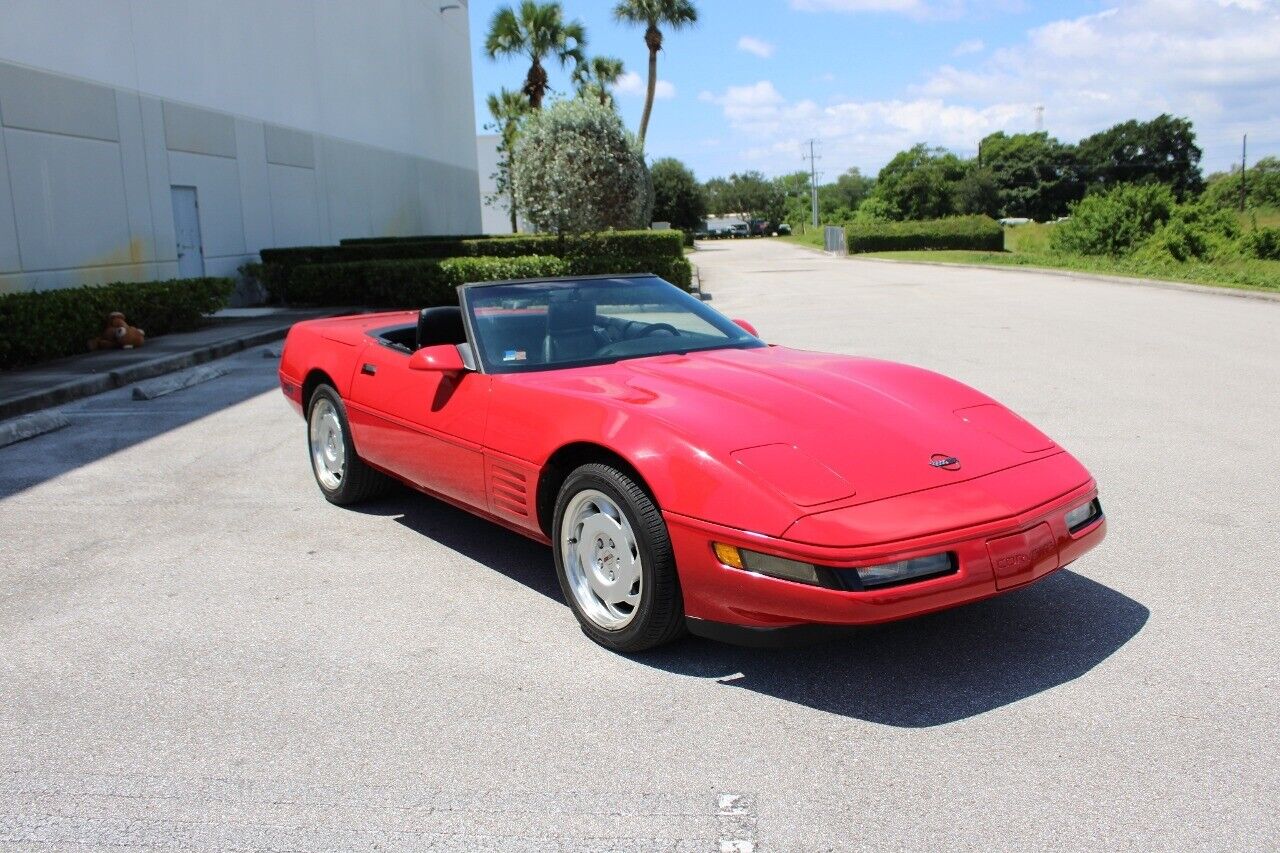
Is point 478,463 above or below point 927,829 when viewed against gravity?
above

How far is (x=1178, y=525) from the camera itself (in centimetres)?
514

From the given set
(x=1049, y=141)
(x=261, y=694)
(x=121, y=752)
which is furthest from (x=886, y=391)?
(x=1049, y=141)

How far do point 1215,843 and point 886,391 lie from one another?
204cm

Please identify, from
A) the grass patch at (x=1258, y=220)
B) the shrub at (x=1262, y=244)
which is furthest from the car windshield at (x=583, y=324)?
the grass patch at (x=1258, y=220)

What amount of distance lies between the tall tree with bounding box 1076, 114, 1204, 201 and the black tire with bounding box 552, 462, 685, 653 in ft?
350

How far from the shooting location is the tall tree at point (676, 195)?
78062 millimetres

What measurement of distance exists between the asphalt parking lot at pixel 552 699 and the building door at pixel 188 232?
44.1 feet

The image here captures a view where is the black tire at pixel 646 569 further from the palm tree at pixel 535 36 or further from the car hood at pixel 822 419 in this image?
the palm tree at pixel 535 36

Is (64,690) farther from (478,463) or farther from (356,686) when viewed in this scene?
(478,463)

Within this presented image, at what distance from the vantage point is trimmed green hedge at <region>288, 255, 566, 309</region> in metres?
20.1

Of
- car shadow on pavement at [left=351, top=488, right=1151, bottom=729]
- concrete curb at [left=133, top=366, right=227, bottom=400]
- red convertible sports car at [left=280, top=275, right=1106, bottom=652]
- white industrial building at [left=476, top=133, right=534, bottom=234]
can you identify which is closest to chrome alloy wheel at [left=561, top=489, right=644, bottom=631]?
red convertible sports car at [left=280, top=275, right=1106, bottom=652]

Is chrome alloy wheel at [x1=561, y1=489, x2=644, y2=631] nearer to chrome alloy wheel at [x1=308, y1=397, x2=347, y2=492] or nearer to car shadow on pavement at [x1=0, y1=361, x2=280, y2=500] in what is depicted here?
chrome alloy wheel at [x1=308, y1=397, x2=347, y2=492]

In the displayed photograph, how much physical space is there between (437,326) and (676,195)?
7503 cm

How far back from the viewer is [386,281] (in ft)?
66.0
